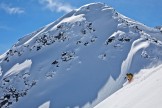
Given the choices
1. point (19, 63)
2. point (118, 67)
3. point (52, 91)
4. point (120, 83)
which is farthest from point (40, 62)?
point (120, 83)

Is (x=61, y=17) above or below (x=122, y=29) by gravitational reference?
above

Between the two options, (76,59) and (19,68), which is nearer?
(76,59)

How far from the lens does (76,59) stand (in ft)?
329

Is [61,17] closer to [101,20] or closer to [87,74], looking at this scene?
[101,20]

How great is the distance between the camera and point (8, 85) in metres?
103

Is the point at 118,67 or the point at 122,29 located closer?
the point at 118,67

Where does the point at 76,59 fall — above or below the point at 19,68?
below

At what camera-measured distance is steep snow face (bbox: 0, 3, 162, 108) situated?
3219 inches

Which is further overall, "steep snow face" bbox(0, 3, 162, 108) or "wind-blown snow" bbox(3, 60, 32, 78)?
"wind-blown snow" bbox(3, 60, 32, 78)

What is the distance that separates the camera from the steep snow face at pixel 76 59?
3219 inches

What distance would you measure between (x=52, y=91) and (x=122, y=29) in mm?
38256

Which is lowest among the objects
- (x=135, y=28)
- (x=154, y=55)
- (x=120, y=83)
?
(x=120, y=83)

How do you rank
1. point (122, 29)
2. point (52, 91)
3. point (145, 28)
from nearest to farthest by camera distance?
point (52, 91)
point (122, 29)
point (145, 28)

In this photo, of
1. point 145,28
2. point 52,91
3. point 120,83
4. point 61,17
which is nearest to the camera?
point 120,83
